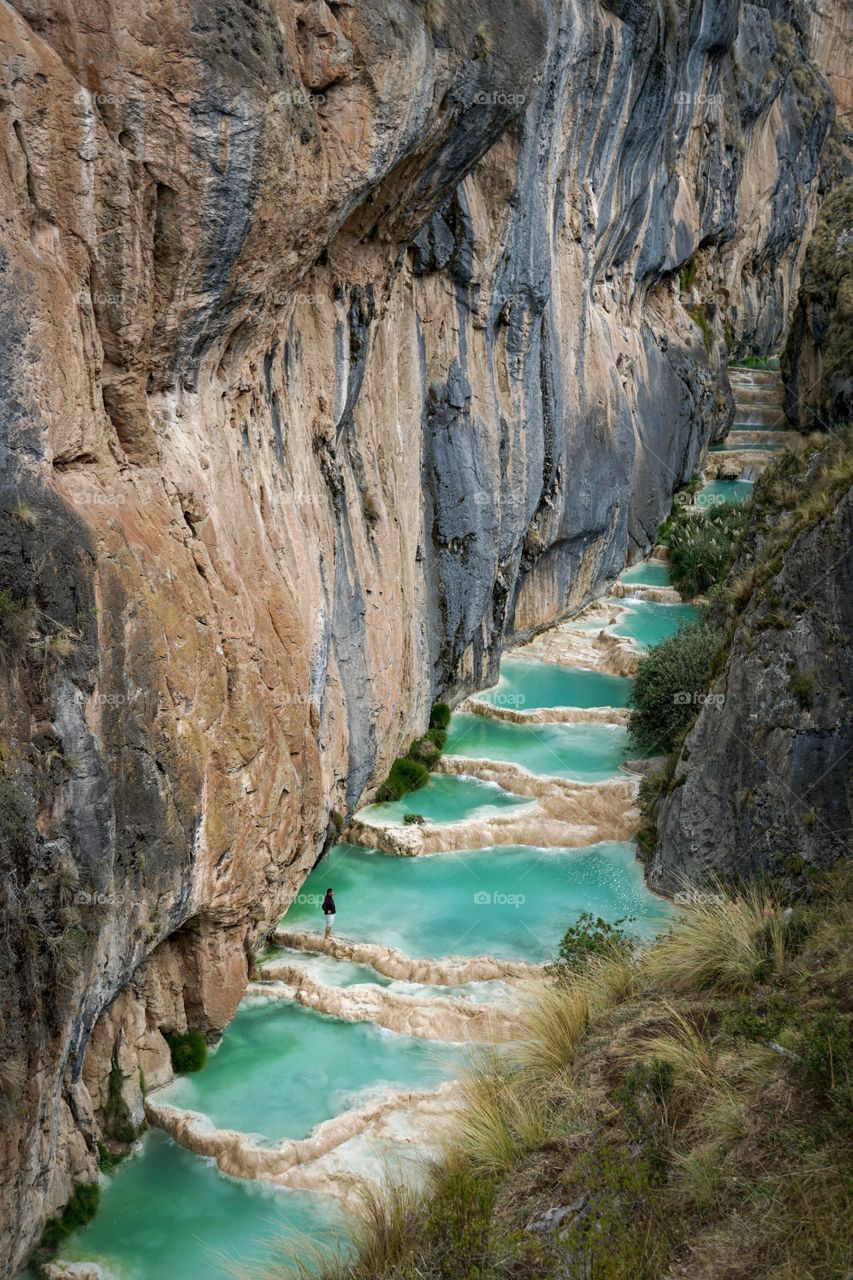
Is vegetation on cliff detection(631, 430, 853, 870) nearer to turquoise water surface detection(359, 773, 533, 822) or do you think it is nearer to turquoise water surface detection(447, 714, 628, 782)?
turquoise water surface detection(447, 714, 628, 782)

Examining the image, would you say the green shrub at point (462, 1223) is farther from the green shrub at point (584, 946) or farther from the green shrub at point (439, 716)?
the green shrub at point (439, 716)

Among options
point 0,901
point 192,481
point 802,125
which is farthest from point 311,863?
point 802,125

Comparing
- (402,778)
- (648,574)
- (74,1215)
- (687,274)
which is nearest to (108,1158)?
(74,1215)

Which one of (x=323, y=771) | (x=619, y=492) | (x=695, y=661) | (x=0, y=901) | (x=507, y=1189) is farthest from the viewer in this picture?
(x=619, y=492)

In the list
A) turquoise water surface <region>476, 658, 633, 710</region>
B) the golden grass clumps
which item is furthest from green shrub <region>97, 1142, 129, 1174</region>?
turquoise water surface <region>476, 658, 633, 710</region>

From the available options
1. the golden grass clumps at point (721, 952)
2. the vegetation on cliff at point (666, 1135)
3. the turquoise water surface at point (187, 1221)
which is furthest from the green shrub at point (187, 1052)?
the golden grass clumps at point (721, 952)

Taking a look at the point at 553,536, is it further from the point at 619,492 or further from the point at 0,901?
the point at 0,901

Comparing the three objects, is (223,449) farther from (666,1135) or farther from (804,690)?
(666,1135)
